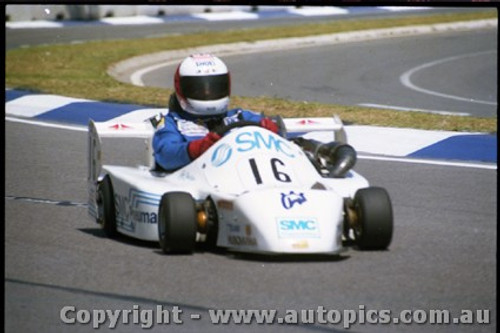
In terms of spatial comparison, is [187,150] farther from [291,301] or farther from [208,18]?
[208,18]

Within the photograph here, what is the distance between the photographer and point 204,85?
7.81 m

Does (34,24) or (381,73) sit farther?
(34,24)

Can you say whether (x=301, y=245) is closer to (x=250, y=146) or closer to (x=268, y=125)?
(x=250, y=146)

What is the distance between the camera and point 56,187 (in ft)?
30.5

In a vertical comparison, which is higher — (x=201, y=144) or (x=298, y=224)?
(x=201, y=144)

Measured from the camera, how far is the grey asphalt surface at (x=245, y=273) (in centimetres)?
598

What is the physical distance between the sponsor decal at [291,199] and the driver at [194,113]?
84cm

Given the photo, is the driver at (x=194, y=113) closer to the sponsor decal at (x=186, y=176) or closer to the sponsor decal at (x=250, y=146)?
the sponsor decal at (x=186, y=176)

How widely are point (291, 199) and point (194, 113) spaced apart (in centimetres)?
125

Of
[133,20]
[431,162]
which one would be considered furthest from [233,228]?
[133,20]

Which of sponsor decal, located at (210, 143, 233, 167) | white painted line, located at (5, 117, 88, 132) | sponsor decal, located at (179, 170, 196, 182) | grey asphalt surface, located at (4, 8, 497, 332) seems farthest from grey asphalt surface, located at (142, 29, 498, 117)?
sponsor decal, located at (210, 143, 233, 167)

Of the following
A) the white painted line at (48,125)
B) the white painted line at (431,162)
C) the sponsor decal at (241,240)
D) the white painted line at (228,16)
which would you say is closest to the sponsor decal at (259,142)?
the sponsor decal at (241,240)

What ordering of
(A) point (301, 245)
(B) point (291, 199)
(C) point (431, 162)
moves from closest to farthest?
(A) point (301, 245)
(B) point (291, 199)
(C) point (431, 162)

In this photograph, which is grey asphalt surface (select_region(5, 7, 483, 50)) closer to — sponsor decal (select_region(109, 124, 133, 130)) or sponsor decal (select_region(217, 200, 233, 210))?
sponsor decal (select_region(109, 124, 133, 130))
